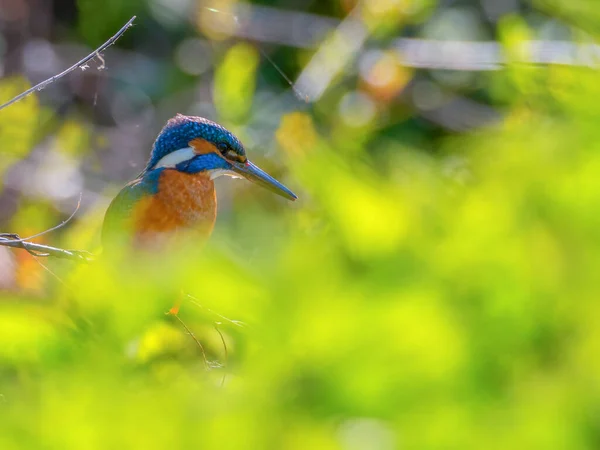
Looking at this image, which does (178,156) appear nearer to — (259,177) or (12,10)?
(259,177)

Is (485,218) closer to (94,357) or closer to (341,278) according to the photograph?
(341,278)

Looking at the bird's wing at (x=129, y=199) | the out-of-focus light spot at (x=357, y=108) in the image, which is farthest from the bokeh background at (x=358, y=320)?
the out-of-focus light spot at (x=357, y=108)

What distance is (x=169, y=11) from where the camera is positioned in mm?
4371

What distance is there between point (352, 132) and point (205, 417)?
268 centimetres

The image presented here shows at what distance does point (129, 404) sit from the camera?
477 millimetres

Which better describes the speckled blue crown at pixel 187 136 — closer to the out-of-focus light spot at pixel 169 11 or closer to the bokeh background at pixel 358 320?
the bokeh background at pixel 358 320

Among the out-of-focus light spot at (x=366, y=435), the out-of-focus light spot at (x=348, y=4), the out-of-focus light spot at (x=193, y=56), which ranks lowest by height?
the out-of-focus light spot at (x=193, y=56)

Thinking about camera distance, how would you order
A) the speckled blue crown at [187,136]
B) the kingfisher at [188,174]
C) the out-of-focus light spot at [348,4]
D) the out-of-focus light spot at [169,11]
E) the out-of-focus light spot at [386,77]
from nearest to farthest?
the kingfisher at [188,174], the speckled blue crown at [187,136], the out-of-focus light spot at [386,77], the out-of-focus light spot at [348,4], the out-of-focus light spot at [169,11]

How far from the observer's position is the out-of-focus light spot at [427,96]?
4148 mm

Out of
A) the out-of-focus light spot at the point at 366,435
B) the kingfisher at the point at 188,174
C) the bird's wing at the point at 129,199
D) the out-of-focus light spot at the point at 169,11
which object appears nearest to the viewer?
the out-of-focus light spot at the point at 366,435

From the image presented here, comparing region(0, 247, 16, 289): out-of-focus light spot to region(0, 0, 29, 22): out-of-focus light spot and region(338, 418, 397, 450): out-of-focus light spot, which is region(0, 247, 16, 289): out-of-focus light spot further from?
region(0, 0, 29, 22): out-of-focus light spot

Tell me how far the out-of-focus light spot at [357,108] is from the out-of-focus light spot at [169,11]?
3.56 ft

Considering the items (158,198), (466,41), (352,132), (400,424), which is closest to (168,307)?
(400,424)

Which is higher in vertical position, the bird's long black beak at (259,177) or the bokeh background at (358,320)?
the bokeh background at (358,320)
